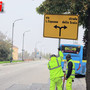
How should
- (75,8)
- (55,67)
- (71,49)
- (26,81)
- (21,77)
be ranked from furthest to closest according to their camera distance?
(71,49) → (21,77) → (26,81) → (75,8) → (55,67)

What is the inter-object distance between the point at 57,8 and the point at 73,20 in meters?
1.11

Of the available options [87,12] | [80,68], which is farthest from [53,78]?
[80,68]

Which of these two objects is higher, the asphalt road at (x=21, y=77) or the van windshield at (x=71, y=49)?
the van windshield at (x=71, y=49)

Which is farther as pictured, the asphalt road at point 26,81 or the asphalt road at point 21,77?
the asphalt road at point 21,77

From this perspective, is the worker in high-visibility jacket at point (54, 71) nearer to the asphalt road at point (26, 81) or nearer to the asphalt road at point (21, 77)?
the asphalt road at point (26, 81)

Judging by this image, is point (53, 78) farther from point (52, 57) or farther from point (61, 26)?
point (61, 26)

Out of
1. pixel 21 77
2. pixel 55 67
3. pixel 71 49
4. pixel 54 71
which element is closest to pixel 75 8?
pixel 55 67

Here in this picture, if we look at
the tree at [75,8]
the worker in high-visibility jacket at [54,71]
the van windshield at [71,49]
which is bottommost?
the worker in high-visibility jacket at [54,71]

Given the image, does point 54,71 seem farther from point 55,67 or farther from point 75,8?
point 75,8

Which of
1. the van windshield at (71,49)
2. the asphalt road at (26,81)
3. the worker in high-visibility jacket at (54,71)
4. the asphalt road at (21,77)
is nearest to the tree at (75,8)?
the worker in high-visibility jacket at (54,71)

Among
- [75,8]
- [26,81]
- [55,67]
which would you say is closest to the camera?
[55,67]

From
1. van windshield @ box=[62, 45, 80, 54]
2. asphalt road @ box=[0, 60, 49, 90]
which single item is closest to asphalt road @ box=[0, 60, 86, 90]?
asphalt road @ box=[0, 60, 49, 90]

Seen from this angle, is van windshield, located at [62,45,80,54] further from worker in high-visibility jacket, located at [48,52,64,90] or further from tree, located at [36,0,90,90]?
worker in high-visibility jacket, located at [48,52,64,90]

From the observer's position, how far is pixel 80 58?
59.8 feet
